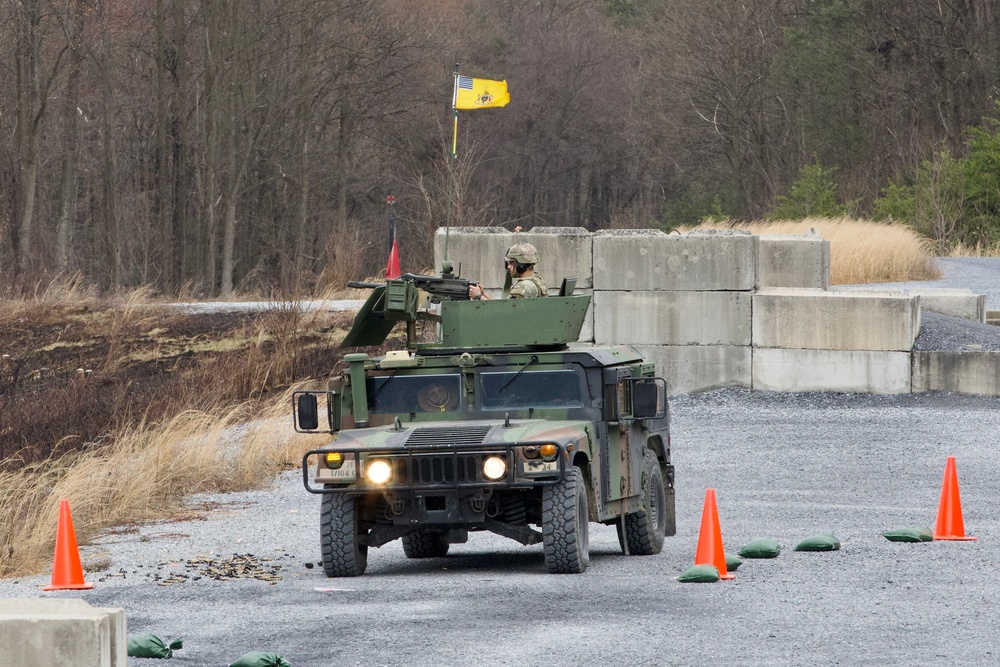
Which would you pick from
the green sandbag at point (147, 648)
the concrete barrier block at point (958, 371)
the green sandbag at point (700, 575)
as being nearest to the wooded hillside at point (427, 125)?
the concrete barrier block at point (958, 371)

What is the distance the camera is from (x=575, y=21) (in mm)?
70375

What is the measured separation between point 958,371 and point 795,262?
3.15m

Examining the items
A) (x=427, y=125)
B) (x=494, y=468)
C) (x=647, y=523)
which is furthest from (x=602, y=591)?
(x=427, y=125)

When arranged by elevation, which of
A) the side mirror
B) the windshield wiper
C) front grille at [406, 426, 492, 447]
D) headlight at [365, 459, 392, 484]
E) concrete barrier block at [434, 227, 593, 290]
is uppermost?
concrete barrier block at [434, 227, 593, 290]

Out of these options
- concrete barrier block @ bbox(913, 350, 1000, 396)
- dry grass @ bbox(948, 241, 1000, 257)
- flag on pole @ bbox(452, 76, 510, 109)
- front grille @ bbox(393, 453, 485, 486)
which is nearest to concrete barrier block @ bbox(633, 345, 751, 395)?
concrete barrier block @ bbox(913, 350, 1000, 396)

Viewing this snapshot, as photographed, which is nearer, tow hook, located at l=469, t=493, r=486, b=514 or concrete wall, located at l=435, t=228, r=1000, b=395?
tow hook, located at l=469, t=493, r=486, b=514

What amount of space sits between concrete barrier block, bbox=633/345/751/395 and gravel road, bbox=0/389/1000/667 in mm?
6362

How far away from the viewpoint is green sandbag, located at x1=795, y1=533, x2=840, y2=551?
10.9m

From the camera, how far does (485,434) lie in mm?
9812

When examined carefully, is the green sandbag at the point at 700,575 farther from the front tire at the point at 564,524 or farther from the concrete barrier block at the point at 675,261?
the concrete barrier block at the point at 675,261

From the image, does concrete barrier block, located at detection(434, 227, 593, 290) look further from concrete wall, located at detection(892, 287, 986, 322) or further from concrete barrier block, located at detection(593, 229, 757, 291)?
concrete wall, located at detection(892, 287, 986, 322)

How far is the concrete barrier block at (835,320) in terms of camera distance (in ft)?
70.2

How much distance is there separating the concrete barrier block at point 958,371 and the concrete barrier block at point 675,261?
2.51m

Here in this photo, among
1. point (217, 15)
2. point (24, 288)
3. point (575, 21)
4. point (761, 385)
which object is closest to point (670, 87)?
point (575, 21)
